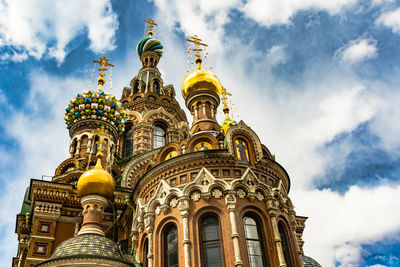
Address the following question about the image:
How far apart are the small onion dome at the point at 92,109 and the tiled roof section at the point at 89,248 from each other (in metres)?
9.29

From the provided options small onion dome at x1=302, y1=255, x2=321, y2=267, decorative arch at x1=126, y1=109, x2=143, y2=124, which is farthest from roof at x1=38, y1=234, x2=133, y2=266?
decorative arch at x1=126, y1=109, x2=143, y2=124

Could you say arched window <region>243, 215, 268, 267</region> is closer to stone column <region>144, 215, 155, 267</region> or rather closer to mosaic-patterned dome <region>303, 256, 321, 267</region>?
stone column <region>144, 215, 155, 267</region>

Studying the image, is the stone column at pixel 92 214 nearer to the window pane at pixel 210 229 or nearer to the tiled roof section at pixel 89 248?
the tiled roof section at pixel 89 248

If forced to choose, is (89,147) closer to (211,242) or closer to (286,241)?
(211,242)

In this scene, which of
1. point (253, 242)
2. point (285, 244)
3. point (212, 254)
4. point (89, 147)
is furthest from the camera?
point (89, 147)

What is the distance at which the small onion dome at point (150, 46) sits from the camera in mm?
28406

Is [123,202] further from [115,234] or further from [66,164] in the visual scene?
[66,164]

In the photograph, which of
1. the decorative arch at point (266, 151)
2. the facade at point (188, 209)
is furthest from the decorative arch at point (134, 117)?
the decorative arch at point (266, 151)

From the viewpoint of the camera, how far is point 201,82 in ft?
51.5

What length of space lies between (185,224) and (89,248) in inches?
98.4

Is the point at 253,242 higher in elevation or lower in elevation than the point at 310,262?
lower

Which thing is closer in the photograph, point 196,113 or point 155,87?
point 196,113

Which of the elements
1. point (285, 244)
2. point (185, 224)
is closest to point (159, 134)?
point (185, 224)

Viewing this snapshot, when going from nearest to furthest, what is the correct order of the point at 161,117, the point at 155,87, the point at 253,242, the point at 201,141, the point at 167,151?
the point at 253,242 < the point at 201,141 < the point at 167,151 < the point at 161,117 < the point at 155,87
